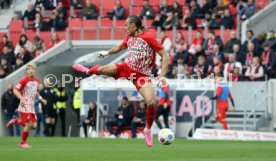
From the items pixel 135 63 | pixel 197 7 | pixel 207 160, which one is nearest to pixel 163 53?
pixel 135 63

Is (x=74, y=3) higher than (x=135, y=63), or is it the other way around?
(x=74, y=3)

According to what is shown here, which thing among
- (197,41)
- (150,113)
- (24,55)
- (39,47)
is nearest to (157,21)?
(197,41)

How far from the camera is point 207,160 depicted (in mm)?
16938

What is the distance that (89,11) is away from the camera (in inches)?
1495

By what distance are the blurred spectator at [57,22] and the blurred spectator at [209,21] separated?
6362mm

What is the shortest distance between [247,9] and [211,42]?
2.31 meters

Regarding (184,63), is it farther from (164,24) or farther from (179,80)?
(164,24)

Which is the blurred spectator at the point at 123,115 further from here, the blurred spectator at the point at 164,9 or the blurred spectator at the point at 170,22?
the blurred spectator at the point at 164,9

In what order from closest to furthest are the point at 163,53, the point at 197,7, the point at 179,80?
the point at 163,53, the point at 179,80, the point at 197,7

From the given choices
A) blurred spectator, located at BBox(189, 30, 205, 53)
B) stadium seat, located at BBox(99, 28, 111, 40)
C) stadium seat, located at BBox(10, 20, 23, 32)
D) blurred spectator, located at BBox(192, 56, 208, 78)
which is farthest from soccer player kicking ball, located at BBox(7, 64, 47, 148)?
stadium seat, located at BBox(10, 20, 23, 32)

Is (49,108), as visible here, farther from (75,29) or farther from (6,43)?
(6,43)

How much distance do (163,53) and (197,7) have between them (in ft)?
55.8

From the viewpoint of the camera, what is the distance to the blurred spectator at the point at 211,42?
3256 centimetres

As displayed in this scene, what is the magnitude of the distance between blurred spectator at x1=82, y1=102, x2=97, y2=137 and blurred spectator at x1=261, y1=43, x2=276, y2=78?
6058 millimetres
